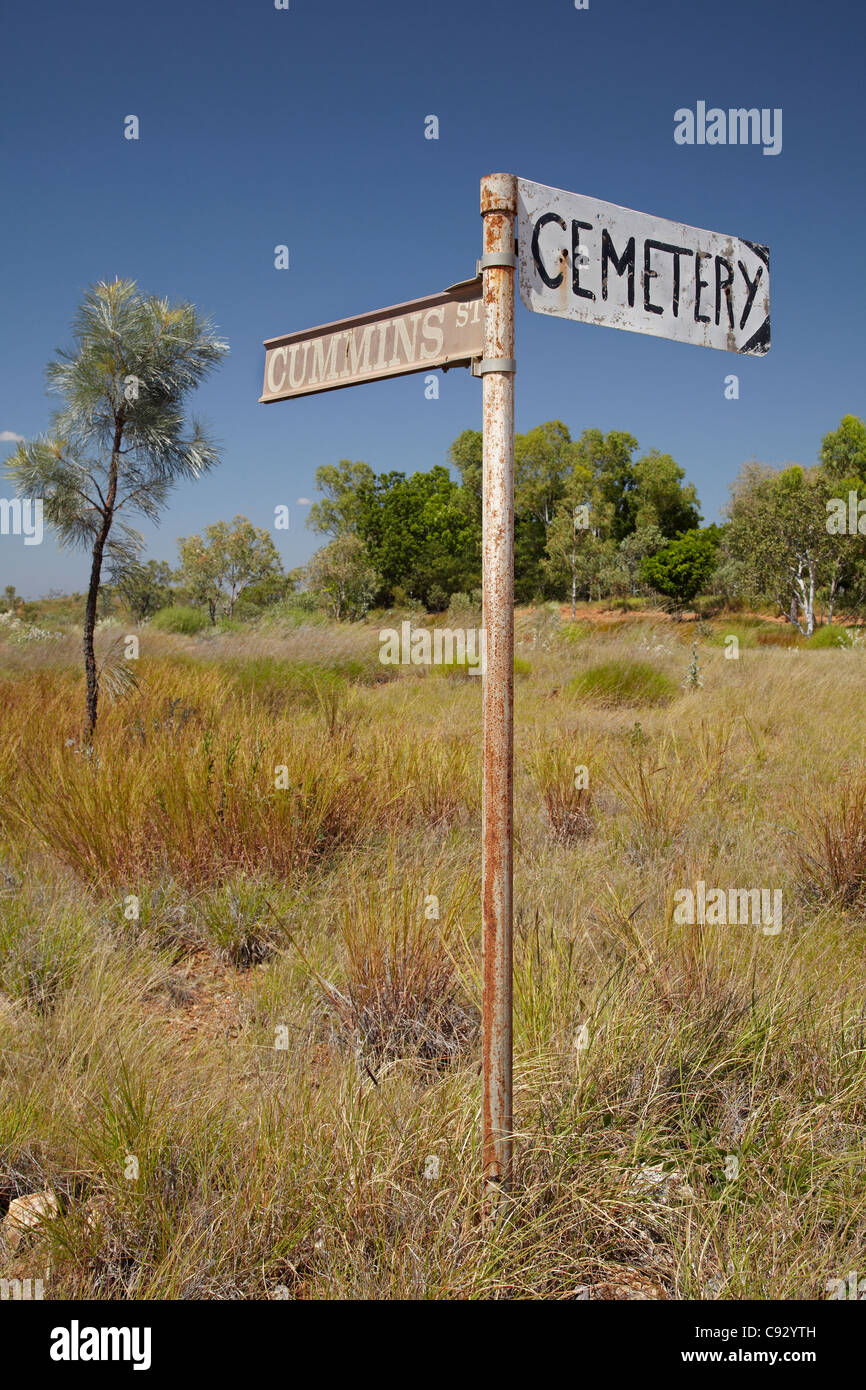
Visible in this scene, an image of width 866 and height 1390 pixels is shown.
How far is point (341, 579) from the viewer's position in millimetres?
31266

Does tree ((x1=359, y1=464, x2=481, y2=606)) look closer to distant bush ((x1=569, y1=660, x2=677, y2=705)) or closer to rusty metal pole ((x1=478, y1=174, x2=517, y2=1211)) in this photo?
distant bush ((x1=569, y1=660, x2=677, y2=705))

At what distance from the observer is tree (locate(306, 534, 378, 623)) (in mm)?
31000

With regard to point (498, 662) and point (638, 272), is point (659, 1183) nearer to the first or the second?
point (498, 662)

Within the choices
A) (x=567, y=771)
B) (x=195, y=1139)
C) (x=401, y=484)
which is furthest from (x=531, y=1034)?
(x=401, y=484)

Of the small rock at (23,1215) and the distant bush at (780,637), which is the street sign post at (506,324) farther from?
the distant bush at (780,637)

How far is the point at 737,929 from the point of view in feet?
10.2

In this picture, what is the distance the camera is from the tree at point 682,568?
1715 inches

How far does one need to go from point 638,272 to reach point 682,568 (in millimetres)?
43840

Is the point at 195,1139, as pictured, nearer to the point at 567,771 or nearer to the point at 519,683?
the point at 567,771

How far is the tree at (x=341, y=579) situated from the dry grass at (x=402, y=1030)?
24.9 meters

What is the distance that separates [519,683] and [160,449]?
22.4ft

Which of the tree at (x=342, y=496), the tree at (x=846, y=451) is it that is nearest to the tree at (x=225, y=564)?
the tree at (x=342, y=496)

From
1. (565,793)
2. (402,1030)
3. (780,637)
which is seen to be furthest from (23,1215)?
(780,637)

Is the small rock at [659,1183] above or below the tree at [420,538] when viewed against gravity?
below
